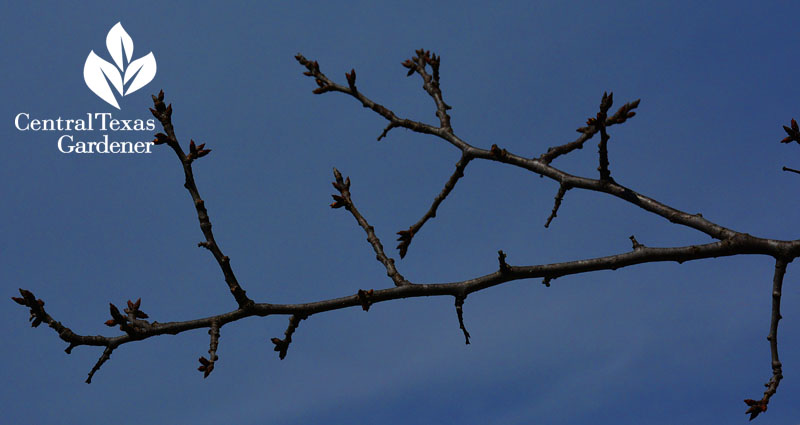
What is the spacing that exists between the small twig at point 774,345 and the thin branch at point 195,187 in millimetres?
4195

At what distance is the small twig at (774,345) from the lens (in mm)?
5871

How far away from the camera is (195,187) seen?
617cm

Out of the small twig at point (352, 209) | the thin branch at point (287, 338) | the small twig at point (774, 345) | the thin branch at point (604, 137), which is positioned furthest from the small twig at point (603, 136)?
the thin branch at point (287, 338)

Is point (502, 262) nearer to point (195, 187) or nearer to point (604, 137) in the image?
point (604, 137)

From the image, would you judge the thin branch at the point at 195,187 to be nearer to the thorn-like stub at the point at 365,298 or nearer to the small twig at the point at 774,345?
the thorn-like stub at the point at 365,298

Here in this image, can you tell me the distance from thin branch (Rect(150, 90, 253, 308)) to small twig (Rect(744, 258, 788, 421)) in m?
4.19

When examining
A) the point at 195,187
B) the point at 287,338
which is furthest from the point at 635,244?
the point at 195,187

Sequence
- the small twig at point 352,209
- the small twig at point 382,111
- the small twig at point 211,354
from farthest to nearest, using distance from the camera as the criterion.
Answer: the small twig at point 382,111 → the small twig at point 352,209 → the small twig at point 211,354

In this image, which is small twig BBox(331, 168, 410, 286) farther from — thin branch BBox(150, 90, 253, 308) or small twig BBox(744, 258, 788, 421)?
small twig BBox(744, 258, 788, 421)

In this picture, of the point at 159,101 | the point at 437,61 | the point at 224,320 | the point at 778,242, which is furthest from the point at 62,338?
the point at 778,242

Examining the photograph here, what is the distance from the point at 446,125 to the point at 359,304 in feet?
10.2

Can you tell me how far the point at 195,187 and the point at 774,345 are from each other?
16.5 feet

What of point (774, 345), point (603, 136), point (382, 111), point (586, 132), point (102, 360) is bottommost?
point (774, 345)

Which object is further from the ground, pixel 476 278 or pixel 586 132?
pixel 586 132
